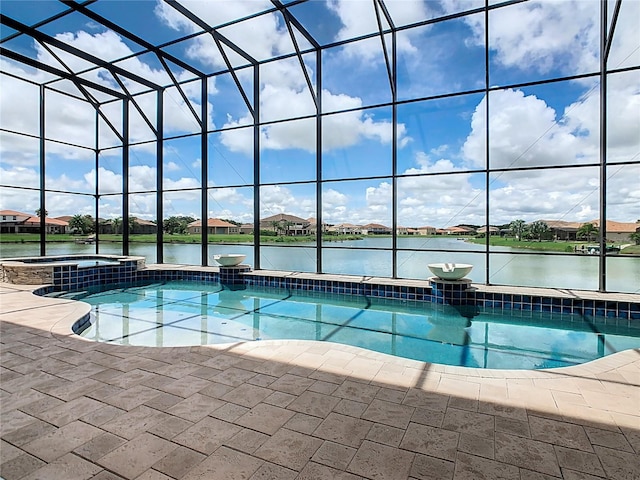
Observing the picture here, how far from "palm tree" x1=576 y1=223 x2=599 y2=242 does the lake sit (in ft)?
1.21

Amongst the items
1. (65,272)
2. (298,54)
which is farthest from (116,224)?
(298,54)

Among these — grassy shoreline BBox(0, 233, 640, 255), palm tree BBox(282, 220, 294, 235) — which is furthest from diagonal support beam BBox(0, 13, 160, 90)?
palm tree BBox(282, 220, 294, 235)

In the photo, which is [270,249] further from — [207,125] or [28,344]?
[28,344]

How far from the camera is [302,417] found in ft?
6.47

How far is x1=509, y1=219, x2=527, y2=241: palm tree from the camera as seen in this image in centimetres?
638

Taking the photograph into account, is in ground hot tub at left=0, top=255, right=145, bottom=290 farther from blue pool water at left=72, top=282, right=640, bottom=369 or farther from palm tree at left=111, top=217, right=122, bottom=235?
palm tree at left=111, top=217, right=122, bottom=235

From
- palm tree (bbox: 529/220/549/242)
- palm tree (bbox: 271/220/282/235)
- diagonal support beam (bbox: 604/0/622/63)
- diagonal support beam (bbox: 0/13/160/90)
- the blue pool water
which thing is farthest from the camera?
palm tree (bbox: 271/220/282/235)

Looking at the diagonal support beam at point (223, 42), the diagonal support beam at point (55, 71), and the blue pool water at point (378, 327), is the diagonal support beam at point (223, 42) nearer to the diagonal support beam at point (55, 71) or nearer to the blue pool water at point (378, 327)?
the diagonal support beam at point (55, 71)

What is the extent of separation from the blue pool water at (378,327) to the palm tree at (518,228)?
5.21ft

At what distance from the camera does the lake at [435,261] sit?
5.77 m

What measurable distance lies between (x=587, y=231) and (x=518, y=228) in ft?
3.46

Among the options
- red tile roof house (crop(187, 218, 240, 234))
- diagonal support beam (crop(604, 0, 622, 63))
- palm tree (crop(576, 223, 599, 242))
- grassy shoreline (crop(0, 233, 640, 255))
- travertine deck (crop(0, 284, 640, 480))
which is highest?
diagonal support beam (crop(604, 0, 622, 63))

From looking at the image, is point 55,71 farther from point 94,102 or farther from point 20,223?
point 20,223

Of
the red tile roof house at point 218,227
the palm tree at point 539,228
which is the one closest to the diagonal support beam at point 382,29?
the palm tree at point 539,228
